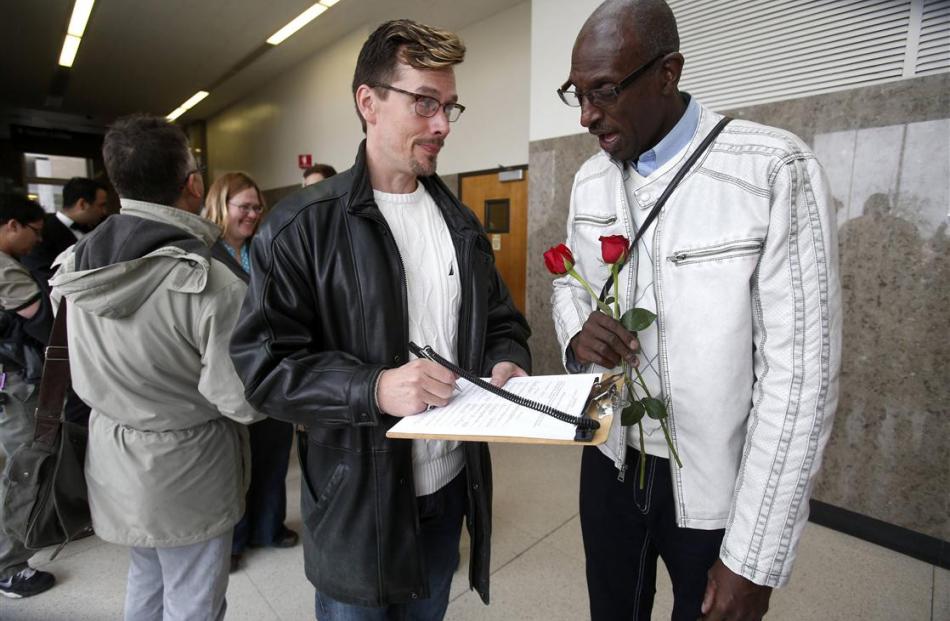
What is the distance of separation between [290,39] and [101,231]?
6678 millimetres

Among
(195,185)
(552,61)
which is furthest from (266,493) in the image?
(552,61)

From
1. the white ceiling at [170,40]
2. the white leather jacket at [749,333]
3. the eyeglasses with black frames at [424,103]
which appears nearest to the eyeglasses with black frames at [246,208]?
the eyeglasses with black frames at [424,103]

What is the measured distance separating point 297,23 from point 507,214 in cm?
376

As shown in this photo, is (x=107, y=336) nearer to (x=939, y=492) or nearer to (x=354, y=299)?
(x=354, y=299)

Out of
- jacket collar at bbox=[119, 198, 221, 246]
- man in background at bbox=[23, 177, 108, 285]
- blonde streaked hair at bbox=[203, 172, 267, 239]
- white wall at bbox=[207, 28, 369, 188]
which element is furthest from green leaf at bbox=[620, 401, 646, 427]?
white wall at bbox=[207, 28, 369, 188]

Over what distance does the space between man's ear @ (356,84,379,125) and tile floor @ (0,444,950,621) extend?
1.93 meters

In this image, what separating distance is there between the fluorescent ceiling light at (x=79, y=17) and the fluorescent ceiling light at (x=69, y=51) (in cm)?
20

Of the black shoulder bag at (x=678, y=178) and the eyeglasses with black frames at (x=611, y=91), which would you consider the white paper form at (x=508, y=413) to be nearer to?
the black shoulder bag at (x=678, y=178)

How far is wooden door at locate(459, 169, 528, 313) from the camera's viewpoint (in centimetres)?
523

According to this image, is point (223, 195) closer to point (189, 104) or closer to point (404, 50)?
point (404, 50)

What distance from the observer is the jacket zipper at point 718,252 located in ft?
2.94

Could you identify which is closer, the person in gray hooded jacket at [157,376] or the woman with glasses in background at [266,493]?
the person in gray hooded jacket at [157,376]

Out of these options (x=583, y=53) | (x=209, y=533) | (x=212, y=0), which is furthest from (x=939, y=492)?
(x=212, y=0)

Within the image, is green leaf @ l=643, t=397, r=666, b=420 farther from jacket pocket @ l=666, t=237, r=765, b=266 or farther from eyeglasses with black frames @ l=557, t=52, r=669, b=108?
eyeglasses with black frames @ l=557, t=52, r=669, b=108
